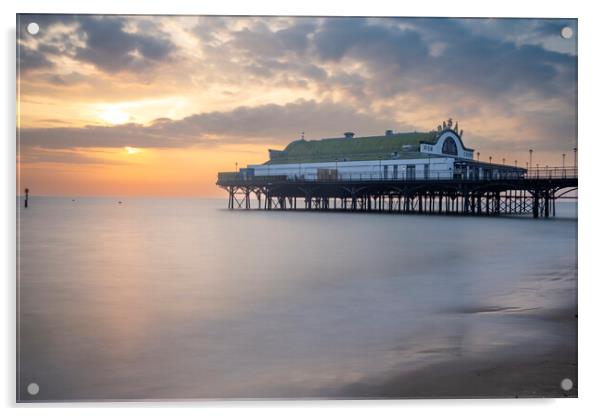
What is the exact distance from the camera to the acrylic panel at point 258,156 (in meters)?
5.91

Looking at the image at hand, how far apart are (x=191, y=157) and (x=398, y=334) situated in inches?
213

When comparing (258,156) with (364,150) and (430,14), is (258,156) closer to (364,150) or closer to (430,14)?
(430,14)

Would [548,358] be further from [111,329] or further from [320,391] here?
[111,329]

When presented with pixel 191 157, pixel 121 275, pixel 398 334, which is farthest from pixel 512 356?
pixel 121 275

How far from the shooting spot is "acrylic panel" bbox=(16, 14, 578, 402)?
5.91 m

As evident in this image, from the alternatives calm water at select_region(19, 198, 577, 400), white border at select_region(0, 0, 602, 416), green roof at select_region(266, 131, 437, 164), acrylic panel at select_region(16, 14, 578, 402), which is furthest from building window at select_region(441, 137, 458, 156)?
white border at select_region(0, 0, 602, 416)

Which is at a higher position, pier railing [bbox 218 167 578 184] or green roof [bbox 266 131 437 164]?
green roof [bbox 266 131 437 164]

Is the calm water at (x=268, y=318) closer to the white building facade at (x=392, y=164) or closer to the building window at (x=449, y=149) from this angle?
the white building facade at (x=392, y=164)

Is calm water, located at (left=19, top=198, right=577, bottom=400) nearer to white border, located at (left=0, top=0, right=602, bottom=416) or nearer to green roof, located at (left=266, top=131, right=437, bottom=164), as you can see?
white border, located at (left=0, top=0, right=602, bottom=416)

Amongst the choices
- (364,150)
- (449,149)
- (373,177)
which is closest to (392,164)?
(373,177)

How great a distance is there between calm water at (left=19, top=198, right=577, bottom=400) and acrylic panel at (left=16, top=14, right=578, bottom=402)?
35 mm

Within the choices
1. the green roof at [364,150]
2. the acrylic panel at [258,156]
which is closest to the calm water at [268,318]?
the acrylic panel at [258,156]

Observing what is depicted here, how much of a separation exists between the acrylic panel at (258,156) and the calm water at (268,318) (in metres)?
0.03

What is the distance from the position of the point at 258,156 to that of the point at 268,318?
5611mm
